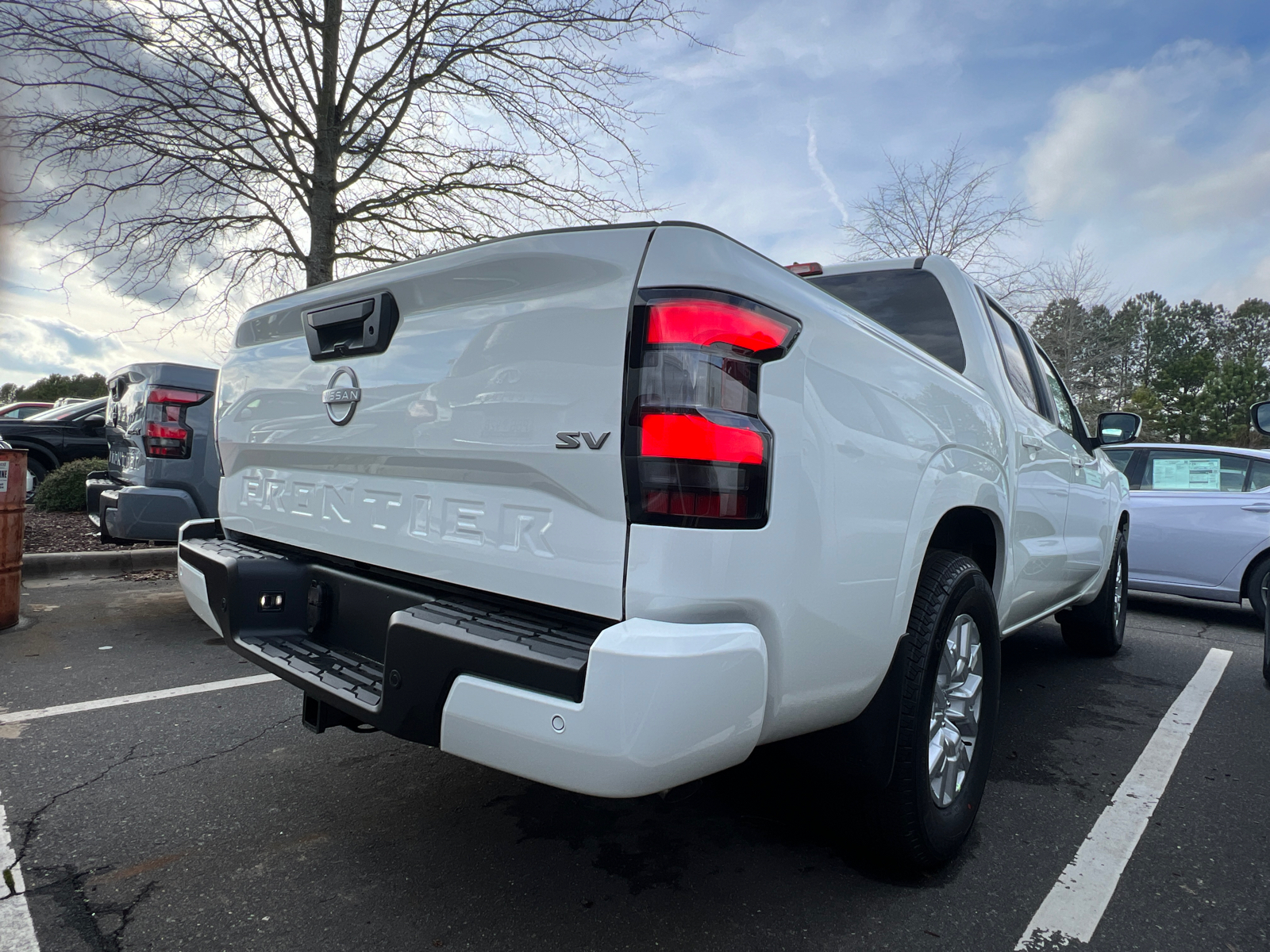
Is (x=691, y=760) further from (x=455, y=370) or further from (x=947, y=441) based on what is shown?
(x=947, y=441)

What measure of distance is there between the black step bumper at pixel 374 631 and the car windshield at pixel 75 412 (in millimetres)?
10512

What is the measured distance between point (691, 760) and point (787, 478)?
1.81 ft

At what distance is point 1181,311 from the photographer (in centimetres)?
7388

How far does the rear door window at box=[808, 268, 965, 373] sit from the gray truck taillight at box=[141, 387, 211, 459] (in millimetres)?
3435

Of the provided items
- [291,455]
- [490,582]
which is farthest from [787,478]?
[291,455]

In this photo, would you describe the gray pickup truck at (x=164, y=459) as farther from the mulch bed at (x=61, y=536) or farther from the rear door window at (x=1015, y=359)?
the rear door window at (x=1015, y=359)

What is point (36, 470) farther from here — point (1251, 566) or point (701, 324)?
point (1251, 566)

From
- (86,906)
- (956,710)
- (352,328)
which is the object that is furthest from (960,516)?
(86,906)

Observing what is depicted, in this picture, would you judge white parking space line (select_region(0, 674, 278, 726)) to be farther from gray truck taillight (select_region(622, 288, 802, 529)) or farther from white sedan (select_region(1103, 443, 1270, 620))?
white sedan (select_region(1103, 443, 1270, 620))

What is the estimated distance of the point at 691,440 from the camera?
150 centimetres

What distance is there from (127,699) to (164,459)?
1.43 meters

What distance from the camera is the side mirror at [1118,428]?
4.43m

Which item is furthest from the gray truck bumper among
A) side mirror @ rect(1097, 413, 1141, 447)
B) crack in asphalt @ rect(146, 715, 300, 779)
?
side mirror @ rect(1097, 413, 1141, 447)

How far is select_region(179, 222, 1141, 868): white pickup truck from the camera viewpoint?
150 centimetres
